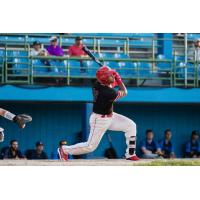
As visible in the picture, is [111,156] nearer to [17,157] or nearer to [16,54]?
[17,157]

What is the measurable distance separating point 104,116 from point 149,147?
80.4 inches

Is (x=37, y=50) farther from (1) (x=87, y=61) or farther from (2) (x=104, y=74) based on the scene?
(2) (x=104, y=74)

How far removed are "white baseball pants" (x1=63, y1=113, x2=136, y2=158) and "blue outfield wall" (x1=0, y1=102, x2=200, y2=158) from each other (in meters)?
1.38

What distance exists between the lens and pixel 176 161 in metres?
16.0

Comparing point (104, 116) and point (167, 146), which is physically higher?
point (104, 116)

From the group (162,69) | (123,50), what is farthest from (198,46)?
(123,50)

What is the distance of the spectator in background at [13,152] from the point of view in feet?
55.1

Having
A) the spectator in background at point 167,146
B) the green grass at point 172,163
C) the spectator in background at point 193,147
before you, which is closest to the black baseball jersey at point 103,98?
the green grass at point 172,163

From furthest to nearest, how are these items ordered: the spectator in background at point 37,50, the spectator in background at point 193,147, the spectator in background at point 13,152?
the spectator in background at point 37,50 → the spectator in background at point 193,147 → the spectator in background at point 13,152

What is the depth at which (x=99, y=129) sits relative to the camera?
15.5 m

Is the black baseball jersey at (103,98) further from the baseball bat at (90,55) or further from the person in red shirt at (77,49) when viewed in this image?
the person in red shirt at (77,49)

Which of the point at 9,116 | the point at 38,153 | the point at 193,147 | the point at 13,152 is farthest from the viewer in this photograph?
the point at 193,147

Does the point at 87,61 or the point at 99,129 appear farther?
the point at 87,61

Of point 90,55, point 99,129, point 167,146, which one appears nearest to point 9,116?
point 99,129
